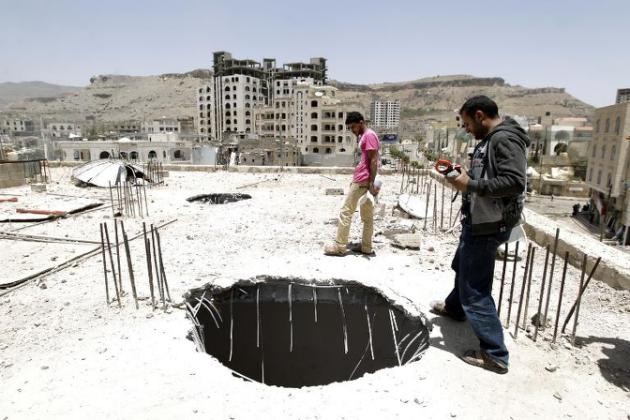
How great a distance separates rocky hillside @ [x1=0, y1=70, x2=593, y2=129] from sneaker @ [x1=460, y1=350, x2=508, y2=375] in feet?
388

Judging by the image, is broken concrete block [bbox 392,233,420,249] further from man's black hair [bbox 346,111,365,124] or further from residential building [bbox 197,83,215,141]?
residential building [bbox 197,83,215,141]

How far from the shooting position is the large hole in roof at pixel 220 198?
10297 millimetres

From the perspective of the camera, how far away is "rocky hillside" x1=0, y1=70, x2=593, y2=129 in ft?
417

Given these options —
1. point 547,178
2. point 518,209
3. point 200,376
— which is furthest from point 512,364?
point 547,178

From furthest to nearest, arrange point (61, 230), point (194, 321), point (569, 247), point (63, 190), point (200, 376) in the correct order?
point (63, 190), point (61, 230), point (569, 247), point (194, 321), point (200, 376)

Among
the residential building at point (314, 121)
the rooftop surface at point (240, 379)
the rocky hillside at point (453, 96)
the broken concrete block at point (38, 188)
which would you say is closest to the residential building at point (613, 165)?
the rooftop surface at point (240, 379)

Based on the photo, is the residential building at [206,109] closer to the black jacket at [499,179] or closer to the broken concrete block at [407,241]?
the broken concrete block at [407,241]

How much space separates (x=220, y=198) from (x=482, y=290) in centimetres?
864

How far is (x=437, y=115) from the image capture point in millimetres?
134625

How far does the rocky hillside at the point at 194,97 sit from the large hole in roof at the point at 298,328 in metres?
117

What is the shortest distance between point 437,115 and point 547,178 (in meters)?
102

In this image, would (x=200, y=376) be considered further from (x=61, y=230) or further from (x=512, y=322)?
(x=61, y=230)

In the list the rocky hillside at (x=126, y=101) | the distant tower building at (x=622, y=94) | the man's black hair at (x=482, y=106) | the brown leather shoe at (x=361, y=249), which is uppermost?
the rocky hillside at (x=126, y=101)

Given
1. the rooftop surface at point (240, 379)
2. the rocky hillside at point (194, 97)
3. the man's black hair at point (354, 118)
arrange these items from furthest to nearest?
1. the rocky hillside at point (194, 97)
2. the man's black hair at point (354, 118)
3. the rooftop surface at point (240, 379)
